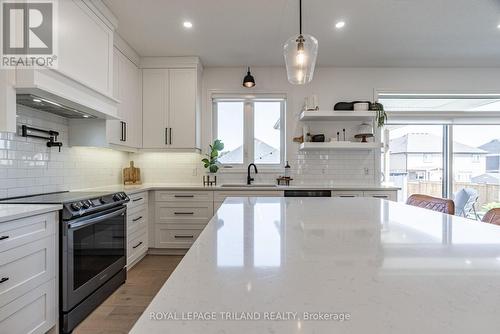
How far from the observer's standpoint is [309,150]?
154 inches

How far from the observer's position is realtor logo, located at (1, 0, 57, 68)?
1606 mm

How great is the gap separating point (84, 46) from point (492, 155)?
5641 millimetres

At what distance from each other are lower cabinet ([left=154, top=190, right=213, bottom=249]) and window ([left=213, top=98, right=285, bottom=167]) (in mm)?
873

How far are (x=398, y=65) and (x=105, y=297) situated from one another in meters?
4.57

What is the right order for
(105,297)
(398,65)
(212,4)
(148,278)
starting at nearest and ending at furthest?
(105,297)
(212,4)
(148,278)
(398,65)

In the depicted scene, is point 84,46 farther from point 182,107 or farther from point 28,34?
point 182,107

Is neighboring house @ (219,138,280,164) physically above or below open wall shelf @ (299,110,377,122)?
below

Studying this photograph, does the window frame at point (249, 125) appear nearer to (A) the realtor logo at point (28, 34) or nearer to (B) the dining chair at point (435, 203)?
(B) the dining chair at point (435, 203)

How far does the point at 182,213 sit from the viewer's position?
Result: 3.37m

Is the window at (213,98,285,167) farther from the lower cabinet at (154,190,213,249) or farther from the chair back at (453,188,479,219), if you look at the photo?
the chair back at (453,188,479,219)

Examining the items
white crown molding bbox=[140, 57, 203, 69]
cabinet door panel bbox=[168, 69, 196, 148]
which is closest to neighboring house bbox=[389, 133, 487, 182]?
cabinet door panel bbox=[168, 69, 196, 148]

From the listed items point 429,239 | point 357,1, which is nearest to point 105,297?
point 429,239

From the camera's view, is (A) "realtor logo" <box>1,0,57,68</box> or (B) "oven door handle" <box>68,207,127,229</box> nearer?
(A) "realtor logo" <box>1,0,57,68</box>

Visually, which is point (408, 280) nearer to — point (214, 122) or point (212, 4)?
point (212, 4)
